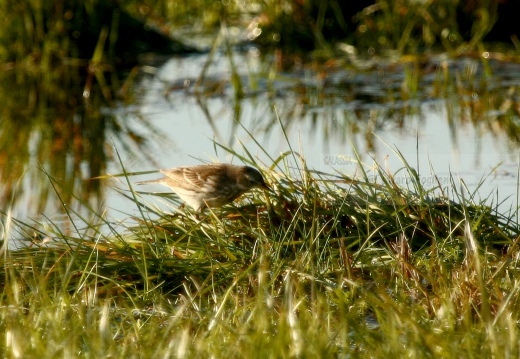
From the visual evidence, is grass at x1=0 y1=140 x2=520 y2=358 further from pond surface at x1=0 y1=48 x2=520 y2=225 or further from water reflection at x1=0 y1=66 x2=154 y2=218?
pond surface at x1=0 y1=48 x2=520 y2=225

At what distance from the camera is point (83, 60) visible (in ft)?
44.3

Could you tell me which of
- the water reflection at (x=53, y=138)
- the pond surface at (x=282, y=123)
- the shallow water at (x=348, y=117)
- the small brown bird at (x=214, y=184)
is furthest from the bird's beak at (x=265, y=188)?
the water reflection at (x=53, y=138)

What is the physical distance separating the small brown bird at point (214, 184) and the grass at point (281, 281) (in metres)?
0.11

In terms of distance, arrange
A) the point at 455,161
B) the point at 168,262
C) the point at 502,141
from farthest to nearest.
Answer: the point at 502,141 < the point at 455,161 < the point at 168,262

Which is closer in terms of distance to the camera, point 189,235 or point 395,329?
point 395,329

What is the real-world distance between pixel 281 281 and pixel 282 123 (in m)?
3.66

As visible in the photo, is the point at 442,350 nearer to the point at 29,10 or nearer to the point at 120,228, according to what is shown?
the point at 120,228

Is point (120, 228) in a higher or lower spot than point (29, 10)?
lower

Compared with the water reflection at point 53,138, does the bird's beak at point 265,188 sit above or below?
above

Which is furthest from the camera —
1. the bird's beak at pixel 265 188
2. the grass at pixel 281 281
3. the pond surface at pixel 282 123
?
the pond surface at pixel 282 123

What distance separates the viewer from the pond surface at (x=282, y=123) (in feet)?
28.3

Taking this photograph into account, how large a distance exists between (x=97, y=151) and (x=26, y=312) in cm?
465

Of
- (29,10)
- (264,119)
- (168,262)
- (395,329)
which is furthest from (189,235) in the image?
(29,10)

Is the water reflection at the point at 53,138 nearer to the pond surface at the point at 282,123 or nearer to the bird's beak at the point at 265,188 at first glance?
the pond surface at the point at 282,123
